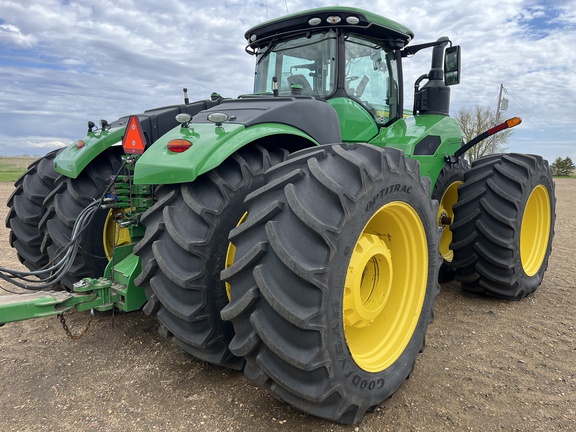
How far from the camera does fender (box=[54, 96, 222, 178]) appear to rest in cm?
322

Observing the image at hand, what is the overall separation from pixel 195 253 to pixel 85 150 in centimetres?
160

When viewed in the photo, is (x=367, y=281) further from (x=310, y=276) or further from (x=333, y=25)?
(x=333, y=25)

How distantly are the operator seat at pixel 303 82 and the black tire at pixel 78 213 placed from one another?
1.60 m

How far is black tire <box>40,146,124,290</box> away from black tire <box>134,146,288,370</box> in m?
1.22

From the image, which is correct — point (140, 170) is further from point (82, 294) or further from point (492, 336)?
point (492, 336)

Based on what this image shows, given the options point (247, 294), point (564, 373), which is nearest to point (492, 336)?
point (564, 373)

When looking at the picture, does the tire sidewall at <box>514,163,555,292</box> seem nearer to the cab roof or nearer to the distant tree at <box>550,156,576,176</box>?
the cab roof

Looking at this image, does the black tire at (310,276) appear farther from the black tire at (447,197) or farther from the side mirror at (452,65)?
the black tire at (447,197)

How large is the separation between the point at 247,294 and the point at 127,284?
41.7 inches

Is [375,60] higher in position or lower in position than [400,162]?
higher

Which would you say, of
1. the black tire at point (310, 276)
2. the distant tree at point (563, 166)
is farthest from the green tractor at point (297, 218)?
the distant tree at point (563, 166)

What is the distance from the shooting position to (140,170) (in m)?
2.36

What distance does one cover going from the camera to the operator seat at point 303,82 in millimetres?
3740

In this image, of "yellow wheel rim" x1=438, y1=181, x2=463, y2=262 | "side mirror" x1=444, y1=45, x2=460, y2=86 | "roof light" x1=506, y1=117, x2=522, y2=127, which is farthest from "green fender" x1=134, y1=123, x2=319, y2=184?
"yellow wheel rim" x1=438, y1=181, x2=463, y2=262
